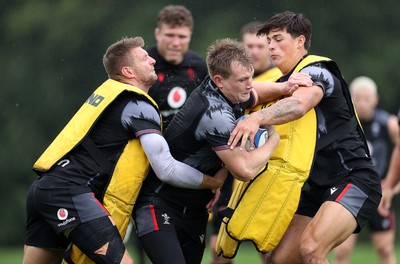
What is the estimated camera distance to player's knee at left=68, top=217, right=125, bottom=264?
18.1 ft

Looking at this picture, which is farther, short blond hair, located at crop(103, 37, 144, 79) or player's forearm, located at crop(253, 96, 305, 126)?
short blond hair, located at crop(103, 37, 144, 79)

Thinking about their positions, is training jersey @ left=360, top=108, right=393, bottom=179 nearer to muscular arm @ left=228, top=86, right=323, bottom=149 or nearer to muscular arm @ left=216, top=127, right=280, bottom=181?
muscular arm @ left=228, top=86, right=323, bottom=149

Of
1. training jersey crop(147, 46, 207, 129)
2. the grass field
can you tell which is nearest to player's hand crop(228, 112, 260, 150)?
training jersey crop(147, 46, 207, 129)

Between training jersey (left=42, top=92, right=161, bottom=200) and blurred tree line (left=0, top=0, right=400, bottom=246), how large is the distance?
524cm

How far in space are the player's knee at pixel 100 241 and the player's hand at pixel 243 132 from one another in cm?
90

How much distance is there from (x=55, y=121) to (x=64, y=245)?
584cm

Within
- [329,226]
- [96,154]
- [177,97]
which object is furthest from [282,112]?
[177,97]

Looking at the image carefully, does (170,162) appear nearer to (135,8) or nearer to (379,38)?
(135,8)

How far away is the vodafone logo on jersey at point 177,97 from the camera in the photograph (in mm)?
7781

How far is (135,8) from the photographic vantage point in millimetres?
12086

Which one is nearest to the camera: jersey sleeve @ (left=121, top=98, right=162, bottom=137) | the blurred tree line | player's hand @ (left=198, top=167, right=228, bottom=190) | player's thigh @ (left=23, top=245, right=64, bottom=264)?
jersey sleeve @ (left=121, top=98, right=162, bottom=137)

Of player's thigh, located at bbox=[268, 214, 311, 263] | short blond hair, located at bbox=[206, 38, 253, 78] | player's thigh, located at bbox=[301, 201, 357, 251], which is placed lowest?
player's thigh, located at bbox=[268, 214, 311, 263]

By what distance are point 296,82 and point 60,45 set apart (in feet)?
20.9

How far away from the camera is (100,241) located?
18.2ft
